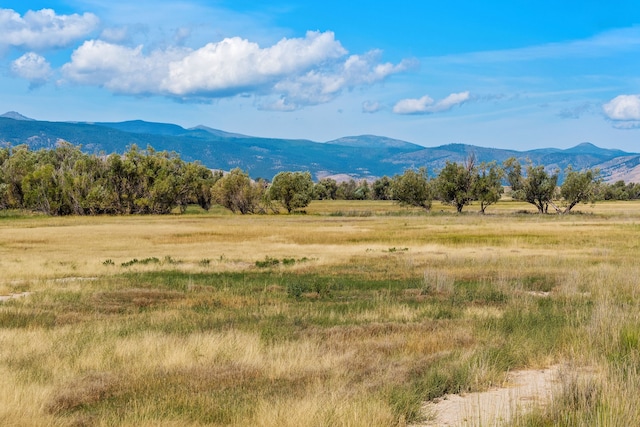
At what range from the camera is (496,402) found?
8.71m

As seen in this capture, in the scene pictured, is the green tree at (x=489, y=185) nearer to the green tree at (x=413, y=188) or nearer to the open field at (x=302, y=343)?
the green tree at (x=413, y=188)

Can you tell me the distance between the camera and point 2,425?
754 centimetres

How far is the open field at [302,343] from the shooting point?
320 inches

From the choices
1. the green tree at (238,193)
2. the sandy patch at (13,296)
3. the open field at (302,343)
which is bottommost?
the sandy patch at (13,296)

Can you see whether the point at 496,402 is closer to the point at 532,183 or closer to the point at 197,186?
the point at 532,183

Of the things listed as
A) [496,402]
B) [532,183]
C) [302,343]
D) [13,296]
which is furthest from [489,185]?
[496,402]

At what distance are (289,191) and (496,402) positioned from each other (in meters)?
105

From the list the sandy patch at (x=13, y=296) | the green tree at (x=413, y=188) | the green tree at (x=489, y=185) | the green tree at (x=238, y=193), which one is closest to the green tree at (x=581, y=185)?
the green tree at (x=489, y=185)

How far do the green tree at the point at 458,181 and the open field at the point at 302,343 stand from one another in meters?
74.5

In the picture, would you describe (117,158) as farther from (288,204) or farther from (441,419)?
(441,419)

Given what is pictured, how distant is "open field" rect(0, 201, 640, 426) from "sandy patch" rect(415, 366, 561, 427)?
0.64 feet

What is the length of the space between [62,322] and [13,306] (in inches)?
136

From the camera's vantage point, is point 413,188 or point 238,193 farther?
point 238,193

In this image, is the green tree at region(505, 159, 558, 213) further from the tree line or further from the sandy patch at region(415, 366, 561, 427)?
the sandy patch at region(415, 366, 561, 427)
